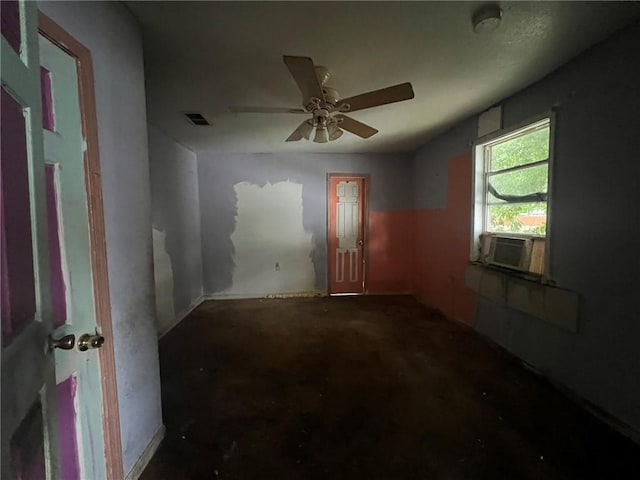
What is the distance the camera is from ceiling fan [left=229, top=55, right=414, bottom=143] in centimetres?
165

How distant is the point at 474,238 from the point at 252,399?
2.73 m

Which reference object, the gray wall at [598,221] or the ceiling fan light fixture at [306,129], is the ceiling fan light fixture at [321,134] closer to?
the ceiling fan light fixture at [306,129]

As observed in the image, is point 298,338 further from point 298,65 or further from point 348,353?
point 298,65

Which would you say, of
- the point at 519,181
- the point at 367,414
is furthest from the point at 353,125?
the point at 367,414

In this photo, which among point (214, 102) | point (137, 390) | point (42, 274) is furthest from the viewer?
point (214, 102)

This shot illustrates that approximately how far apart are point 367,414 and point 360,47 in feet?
7.78

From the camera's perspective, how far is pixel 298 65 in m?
1.56

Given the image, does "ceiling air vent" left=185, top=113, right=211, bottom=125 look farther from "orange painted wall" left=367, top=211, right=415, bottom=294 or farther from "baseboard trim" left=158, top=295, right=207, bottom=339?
"orange painted wall" left=367, top=211, right=415, bottom=294

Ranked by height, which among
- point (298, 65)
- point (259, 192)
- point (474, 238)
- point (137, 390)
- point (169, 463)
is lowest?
point (169, 463)

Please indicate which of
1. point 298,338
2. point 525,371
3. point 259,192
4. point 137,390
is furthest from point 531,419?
point 259,192

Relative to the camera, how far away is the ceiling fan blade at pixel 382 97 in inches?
70.8

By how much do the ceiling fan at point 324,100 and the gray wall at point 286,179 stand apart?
2.15 metres

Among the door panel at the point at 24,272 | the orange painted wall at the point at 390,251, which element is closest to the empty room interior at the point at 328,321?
the door panel at the point at 24,272

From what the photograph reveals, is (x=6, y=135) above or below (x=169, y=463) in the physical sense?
above
